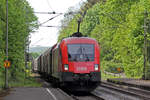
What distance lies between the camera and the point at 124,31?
4522 centimetres

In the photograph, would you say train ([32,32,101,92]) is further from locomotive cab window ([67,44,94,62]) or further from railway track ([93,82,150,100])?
railway track ([93,82,150,100])

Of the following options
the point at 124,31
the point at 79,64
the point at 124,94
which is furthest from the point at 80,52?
the point at 124,31

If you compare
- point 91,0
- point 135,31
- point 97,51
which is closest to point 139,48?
point 135,31

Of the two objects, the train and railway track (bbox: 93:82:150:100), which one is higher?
the train

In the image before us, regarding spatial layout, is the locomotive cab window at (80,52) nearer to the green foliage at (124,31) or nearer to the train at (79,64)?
the train at (79,64)

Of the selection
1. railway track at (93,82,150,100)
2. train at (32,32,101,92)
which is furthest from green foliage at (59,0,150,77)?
train at (32,32,101,92)

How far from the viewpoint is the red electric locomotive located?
19.8 m

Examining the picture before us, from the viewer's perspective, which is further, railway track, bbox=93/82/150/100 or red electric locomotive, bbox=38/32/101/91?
red electric locomotive, bbox=38/32/101/91

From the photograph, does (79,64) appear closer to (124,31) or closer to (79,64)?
(79,64)

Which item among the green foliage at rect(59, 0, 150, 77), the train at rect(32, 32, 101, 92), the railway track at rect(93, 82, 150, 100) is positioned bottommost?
the railway track at rect(93, 82, 150, 100)

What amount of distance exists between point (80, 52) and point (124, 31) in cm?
2549

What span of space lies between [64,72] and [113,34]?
32827 mm

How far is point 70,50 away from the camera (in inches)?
811

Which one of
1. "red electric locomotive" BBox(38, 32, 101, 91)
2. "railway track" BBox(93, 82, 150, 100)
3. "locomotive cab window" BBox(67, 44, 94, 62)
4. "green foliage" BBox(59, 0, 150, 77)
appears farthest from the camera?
"green foliage" BBox(59, 0, 150, 77)
